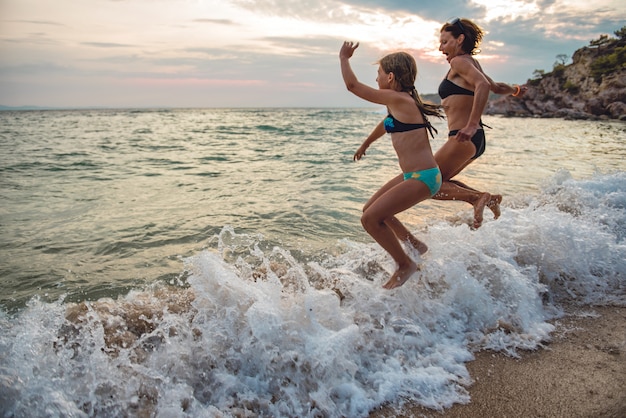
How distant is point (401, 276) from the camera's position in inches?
143

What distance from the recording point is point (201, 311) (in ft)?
10.4

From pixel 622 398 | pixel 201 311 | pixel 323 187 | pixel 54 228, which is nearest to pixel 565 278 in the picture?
pixel 622 398

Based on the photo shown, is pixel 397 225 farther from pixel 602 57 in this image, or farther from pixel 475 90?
pixel 602 57

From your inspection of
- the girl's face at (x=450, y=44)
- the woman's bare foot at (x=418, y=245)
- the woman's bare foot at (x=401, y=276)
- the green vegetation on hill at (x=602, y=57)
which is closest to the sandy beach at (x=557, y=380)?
the woman's bare foot at (x=401, y=276)

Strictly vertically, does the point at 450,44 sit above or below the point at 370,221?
above

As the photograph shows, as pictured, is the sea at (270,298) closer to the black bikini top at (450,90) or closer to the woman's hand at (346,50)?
the black bikini top at (450,90)

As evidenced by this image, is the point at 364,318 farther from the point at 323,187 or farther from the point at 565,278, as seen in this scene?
the point at 323,187

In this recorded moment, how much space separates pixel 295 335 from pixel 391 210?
1.30m

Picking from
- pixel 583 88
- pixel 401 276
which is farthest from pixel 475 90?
pixel 583 88

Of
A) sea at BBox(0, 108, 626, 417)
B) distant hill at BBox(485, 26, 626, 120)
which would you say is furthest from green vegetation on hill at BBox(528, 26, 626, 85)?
sea at BBox(0, 108, 626, 417)

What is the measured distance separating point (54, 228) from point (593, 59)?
68.2 metres

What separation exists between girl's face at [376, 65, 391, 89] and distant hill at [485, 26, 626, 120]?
1851 inches

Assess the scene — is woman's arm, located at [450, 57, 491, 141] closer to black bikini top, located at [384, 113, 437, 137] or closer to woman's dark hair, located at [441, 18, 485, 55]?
woman's dark hair, located at [441, 18, 485, 55]

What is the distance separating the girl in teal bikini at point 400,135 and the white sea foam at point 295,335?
0.54m
